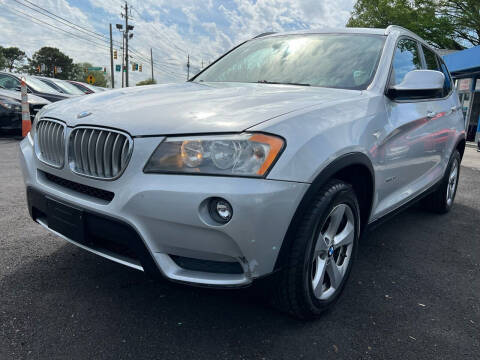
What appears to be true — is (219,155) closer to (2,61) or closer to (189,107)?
(189,107)

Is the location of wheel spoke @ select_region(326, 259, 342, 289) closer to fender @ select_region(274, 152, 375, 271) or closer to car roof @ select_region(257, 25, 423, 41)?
fender @ select_region(274, 152, 375, 271)

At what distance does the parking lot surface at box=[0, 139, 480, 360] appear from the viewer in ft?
6.41

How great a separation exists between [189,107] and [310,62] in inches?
49.1

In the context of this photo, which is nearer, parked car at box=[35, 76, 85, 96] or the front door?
the front door

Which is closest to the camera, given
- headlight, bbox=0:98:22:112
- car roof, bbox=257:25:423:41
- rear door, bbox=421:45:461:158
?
car roof, bbox=257:25:423:41

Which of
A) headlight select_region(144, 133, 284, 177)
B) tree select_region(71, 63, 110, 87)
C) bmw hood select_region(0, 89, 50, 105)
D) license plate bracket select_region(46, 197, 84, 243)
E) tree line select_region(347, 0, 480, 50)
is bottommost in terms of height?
license plate bracket select_region(46, 197, 84, 243)

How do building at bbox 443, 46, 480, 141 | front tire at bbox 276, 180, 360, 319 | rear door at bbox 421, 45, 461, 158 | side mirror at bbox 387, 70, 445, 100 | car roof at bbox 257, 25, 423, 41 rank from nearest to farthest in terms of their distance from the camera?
1. front tire at bbox 276, 180, 360, 319
2. side mirror at bbox 387, 70, 445, 100
3. car roof at bbox 257, 25, 423, 41
4. rear door at bbox 421, 45, 461, 158
5. building at bbox 443, 46, 480, 141

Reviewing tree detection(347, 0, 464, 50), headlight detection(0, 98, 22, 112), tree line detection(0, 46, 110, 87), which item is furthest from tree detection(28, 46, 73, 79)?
headlight detection(0, 98, 22, 112)

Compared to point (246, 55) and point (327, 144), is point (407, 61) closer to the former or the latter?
point (246, 55)

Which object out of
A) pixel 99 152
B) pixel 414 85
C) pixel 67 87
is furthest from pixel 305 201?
pixel 67 87

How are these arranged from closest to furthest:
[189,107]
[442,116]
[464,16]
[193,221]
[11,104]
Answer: [193,221] < [189,107] < [442,116] < [11,104] < [464,16]

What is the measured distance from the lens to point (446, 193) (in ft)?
14.5

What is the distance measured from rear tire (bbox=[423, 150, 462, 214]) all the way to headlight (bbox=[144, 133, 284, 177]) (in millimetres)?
3002

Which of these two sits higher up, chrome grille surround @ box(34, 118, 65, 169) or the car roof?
the car roof
